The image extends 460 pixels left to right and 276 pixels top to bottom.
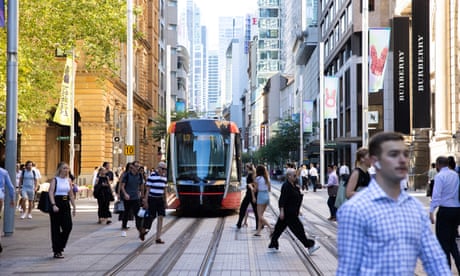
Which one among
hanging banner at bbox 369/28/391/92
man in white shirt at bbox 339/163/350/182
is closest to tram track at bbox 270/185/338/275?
man in white shirt at bbox 339/163/350/182

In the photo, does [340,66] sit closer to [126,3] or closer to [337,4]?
[337,4]

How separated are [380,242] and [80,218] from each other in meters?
19.2

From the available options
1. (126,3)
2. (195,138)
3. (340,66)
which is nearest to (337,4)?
(340,66)

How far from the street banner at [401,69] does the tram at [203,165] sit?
13969mm

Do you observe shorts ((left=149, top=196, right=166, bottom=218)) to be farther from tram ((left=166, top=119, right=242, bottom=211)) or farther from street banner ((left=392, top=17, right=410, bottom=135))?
street banner ((left=392, top=17, right=410, bottom=135))

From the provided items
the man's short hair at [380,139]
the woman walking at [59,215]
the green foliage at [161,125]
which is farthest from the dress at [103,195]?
the green foliage at [161,125]

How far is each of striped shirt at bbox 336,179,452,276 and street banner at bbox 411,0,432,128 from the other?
1287 inches

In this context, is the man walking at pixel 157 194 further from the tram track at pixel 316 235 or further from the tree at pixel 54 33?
the tree at pixel 54 33

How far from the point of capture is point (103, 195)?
1988 cm

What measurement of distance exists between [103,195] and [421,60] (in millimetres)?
21070

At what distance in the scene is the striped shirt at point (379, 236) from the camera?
3631mm

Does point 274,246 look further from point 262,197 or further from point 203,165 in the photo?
point 203,165

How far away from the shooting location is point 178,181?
2219 cm

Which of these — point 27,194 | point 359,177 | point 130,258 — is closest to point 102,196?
point 27,194
